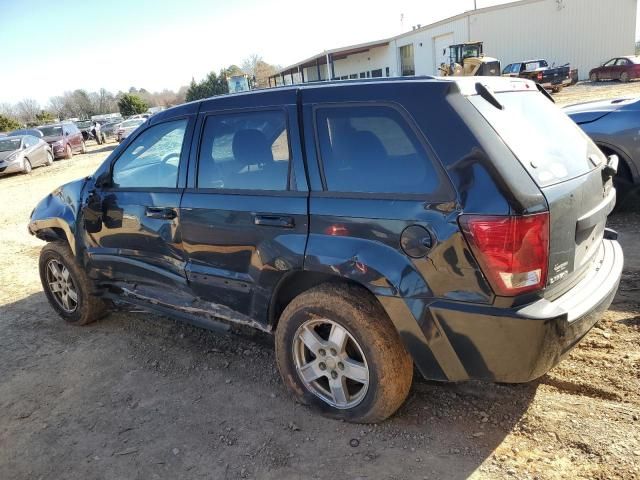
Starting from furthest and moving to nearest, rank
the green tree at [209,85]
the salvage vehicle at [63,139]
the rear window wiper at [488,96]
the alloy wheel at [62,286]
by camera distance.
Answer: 1. the green tree at [209,85]
2. the salvage vehicle at [63,139]
3. the alloy wheel at [62,286]
4. the rear window wiper at [488,96]

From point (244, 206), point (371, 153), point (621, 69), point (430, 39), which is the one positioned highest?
point (371, 153)

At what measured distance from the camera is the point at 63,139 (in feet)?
75.9

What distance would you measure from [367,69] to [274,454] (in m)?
54.7

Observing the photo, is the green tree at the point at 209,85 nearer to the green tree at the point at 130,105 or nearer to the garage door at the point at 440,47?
the green tree at the point at 130,105

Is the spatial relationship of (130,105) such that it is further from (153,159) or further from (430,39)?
(153,159)

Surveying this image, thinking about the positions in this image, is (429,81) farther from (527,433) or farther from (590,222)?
(527,433)

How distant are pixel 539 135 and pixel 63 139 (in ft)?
80.2

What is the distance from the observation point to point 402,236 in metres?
2.48

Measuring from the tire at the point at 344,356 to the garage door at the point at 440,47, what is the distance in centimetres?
4265

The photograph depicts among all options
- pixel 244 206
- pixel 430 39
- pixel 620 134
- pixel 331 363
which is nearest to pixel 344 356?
pixel 331 363

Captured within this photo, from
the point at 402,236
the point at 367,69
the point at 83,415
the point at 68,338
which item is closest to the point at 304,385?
the point at 402,236

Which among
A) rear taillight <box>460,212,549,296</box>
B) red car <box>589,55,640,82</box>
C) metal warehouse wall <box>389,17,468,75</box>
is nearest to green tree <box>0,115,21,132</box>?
metal warehouse wall <box>389,17,468,75</box>

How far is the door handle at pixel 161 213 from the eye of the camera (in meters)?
3.50

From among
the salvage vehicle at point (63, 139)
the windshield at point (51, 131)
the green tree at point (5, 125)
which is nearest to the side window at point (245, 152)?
the salvage vehicle at point (63, 139)
